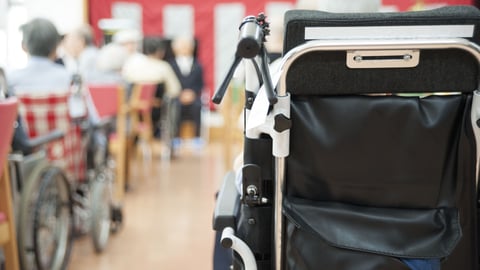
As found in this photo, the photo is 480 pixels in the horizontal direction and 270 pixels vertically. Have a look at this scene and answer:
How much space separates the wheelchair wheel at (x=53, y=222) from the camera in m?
2.34

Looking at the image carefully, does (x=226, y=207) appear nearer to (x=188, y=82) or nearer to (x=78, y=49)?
(x=78, y=49)

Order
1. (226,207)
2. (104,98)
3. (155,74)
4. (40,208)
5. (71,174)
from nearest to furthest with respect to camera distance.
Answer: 1. (226,207)
2. (40,208)
3. (71,174)
4. (104,98)
5. (155,74)

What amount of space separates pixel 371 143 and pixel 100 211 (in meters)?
2.11

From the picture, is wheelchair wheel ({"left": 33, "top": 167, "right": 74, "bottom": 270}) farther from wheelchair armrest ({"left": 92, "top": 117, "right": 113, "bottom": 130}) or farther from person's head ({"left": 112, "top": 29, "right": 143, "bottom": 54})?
person's head ({"left": 112, "top": 29, "right": 143, "bottom": 54})

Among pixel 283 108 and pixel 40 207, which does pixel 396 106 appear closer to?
pixel 283 108

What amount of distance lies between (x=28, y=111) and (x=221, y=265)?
1.31m

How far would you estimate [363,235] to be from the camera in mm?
1268

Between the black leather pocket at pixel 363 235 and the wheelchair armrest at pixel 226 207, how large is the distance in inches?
8.2

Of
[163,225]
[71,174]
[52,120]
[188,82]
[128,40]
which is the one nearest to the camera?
[52,120]

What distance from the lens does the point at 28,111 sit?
8.67ft

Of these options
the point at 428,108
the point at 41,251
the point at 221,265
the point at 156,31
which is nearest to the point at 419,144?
the point at 428,108

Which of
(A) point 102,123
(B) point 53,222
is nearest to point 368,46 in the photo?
(B) point 53,222

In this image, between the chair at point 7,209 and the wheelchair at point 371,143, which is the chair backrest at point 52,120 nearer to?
the chair at point 7,209

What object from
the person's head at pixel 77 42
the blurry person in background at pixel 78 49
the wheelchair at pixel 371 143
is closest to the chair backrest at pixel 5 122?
the wheelchair at pixel 371 143
